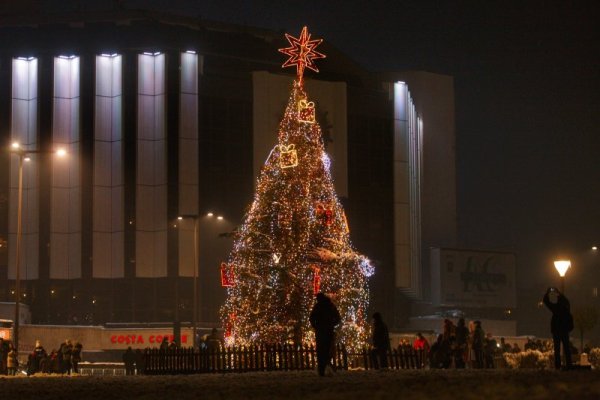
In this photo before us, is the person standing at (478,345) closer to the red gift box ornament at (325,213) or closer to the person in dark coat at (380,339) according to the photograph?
the person in dark coat at (380,339)

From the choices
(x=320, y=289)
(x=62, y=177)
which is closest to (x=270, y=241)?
(x=320, y=289)

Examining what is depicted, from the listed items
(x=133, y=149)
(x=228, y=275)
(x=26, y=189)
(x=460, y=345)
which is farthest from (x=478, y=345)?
(x=26, y=189)

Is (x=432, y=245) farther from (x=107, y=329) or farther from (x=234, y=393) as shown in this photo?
(x=234, y=393)

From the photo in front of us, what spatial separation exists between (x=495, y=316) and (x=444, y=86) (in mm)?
21447

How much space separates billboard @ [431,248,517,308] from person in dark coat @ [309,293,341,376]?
7710 centimetres

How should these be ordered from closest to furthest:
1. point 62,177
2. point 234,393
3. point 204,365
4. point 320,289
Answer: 1. point 234,393
2. point 204,365
3. point 320,289
4. point 62,177

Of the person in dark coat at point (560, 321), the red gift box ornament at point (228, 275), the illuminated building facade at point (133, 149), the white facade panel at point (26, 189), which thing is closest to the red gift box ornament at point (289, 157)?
the red gift box ornament at point (228, 275)

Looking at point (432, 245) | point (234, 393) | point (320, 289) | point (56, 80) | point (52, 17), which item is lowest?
point (234, 393)

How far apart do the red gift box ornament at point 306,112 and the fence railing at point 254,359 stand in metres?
8.12

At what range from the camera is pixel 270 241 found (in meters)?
37.7

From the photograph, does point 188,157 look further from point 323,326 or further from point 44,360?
point 323,326

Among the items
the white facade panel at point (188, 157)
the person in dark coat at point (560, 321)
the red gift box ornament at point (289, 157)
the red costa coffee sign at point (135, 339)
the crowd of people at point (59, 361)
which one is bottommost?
the crowd of people at point (59, 361)

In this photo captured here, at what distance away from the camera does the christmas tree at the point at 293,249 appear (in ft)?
122

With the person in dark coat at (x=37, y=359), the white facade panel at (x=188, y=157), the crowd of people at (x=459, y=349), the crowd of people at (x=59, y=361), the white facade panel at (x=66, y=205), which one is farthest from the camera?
the white facade panel at (x=66, y=205)
